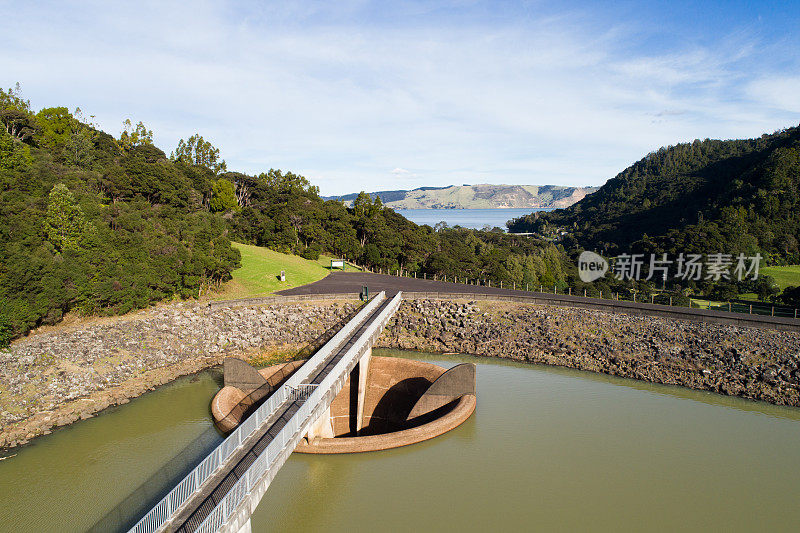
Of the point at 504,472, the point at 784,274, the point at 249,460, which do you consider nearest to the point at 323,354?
the point at 249,460

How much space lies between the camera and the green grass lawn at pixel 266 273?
123 ft

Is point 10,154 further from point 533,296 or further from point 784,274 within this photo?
point 784,274

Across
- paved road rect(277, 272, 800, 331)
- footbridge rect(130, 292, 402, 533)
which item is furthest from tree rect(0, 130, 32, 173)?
footbridge rect(130, 292, 402, 533)

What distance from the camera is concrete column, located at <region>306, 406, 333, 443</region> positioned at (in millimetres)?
15688

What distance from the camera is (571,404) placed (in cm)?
2102

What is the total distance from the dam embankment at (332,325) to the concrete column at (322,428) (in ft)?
32.4

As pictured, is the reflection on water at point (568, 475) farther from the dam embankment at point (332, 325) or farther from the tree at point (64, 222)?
the tree at point (64, 222)

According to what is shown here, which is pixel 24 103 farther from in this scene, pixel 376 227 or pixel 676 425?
pixel 676 425

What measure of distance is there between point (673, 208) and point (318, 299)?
283ft

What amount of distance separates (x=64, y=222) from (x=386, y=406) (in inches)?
961

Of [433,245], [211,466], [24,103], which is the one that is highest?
[24,103]

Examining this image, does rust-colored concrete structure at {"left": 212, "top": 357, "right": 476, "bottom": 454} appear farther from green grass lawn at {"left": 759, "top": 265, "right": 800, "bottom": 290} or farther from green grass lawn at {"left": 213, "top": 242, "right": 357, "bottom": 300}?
green grass lawn at {"left": 759, "top": 265, "right": 800, "bottom": 290}

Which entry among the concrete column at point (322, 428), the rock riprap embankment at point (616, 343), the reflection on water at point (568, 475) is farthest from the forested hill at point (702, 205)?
the concrete column at point (322, 428)

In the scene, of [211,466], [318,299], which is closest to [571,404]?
[211,466]
